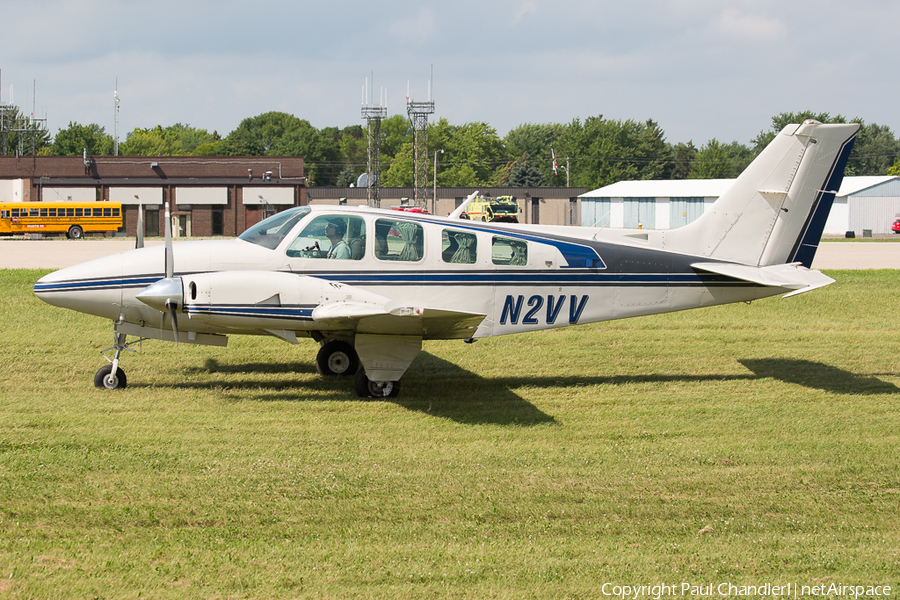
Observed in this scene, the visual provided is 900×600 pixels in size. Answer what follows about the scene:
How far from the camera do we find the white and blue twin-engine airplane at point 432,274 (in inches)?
360

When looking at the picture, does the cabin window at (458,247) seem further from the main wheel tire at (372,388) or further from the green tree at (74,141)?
the green tree at (74,141)

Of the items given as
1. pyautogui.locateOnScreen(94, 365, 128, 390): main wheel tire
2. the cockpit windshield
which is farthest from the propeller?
pyautogui.locateOnScreen(94, 365, 128, 390): main wheel tire

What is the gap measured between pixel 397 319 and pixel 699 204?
64115 mm

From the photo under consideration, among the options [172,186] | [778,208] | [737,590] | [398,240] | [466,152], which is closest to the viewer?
[737,590]

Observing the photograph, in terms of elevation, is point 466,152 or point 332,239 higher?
point 466,152

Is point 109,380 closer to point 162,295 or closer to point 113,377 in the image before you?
point 113,377

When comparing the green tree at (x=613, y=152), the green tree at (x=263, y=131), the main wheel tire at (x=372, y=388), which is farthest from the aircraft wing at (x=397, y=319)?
the green tree at (x=263, y=131)

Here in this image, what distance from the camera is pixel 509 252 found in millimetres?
10383

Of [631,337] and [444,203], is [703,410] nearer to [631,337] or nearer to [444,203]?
[631,337]

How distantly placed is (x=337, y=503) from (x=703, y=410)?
5404 mm

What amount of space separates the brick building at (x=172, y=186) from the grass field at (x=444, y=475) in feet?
162

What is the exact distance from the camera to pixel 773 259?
1130cm

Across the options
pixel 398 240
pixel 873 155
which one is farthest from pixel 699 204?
pixel 873 155

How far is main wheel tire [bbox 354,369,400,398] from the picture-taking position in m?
10.1
